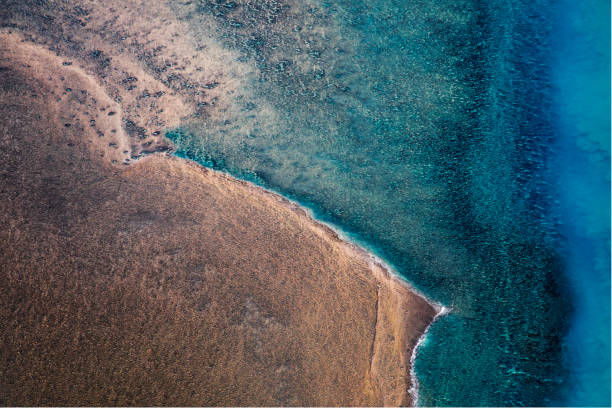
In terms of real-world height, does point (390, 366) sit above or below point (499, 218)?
below

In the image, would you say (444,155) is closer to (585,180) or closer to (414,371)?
(585,180)

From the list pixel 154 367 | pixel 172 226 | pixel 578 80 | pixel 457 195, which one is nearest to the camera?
pixel 154 367

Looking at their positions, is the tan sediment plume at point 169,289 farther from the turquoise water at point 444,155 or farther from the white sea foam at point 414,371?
the turquoise water at point 444,155

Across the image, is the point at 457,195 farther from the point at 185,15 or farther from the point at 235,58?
the point at 185,15

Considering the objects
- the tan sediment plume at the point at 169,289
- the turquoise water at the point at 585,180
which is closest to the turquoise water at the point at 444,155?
the turquoise water at the point at 585,180

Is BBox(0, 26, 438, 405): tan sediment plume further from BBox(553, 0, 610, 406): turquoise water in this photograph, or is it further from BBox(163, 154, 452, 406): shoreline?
BBox(553, 0, 610, 406): turquoise water

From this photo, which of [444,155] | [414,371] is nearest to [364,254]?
[414,371]

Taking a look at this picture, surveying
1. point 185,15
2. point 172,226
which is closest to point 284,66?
point 185,15
